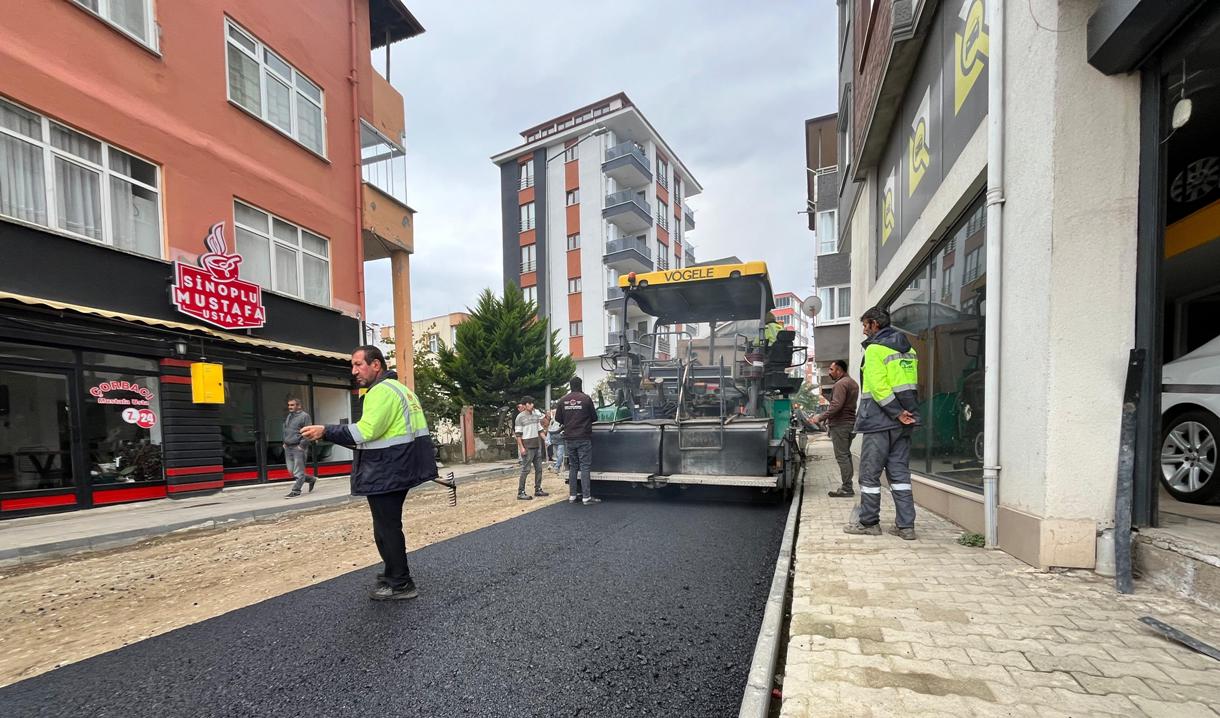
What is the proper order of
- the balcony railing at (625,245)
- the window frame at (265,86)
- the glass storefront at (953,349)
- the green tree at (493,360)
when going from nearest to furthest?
the glass storefront at (953,349)
the window frame at (265,86)
the green tree at (493,360)
the balcony railing at (625,245)

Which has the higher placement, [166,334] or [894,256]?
[894,256]

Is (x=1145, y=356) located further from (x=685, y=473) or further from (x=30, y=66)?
(x=30, y=66)

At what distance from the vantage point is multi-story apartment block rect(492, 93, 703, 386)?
31.9 meters

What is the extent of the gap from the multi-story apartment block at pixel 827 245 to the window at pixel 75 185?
58.3ft

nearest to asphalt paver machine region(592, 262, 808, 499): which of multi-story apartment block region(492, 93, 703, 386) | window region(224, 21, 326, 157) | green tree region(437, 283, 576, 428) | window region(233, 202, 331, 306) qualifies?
window region(233, 202, 331, 306)

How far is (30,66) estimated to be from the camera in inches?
Result: 307

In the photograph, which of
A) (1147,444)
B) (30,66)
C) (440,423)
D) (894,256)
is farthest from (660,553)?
(440,423)

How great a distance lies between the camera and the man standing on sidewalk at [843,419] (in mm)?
7520

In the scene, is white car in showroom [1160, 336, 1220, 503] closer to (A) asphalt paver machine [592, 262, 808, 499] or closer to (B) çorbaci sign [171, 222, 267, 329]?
(A) asphalt paver machine [592, 262, 808, 499]

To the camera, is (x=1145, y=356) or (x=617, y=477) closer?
(x=1145, y=356)

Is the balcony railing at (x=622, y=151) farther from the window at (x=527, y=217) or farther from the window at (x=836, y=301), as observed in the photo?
the window at (x=836, y=301)

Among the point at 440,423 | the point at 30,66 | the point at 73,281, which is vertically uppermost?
the point at 30,66

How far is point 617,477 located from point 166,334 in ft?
26.0

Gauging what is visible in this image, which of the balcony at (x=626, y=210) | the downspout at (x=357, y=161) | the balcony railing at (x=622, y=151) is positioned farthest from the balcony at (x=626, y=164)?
the downspout at (x=357, y=161)
